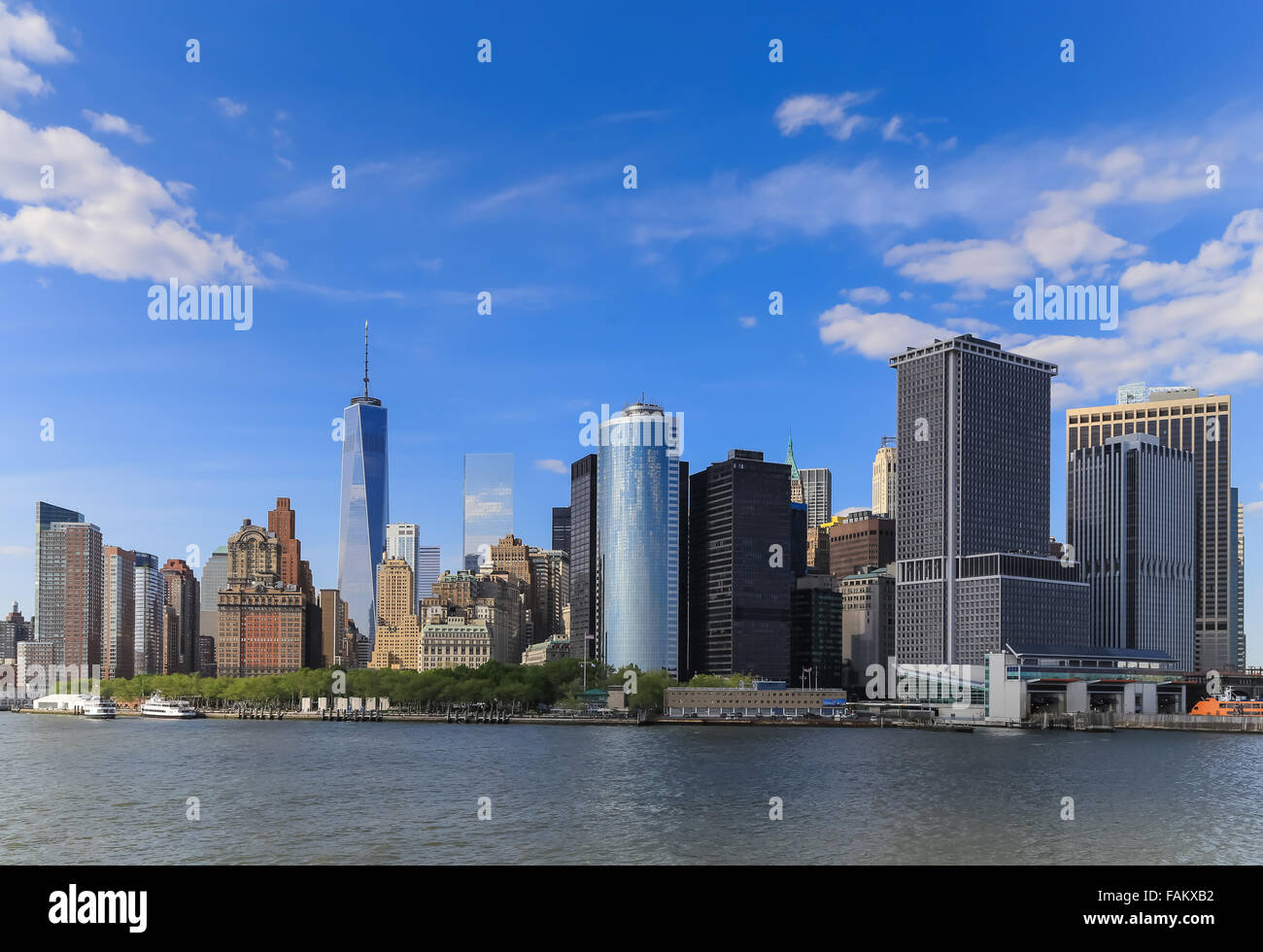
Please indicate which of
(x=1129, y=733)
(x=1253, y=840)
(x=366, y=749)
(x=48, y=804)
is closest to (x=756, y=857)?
(x=1253, y=840)

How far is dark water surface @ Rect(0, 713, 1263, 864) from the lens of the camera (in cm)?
5194

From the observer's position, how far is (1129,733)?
18762 cm

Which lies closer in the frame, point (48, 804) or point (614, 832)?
point (614, 832)

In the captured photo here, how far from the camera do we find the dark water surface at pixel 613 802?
51.9 meters

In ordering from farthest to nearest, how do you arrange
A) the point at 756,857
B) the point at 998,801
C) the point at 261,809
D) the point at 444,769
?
1. the point at 444,769
2. the point at 998,801
3. the point at 261,809
4. the point at 756,857

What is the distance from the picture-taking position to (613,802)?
232 feet
